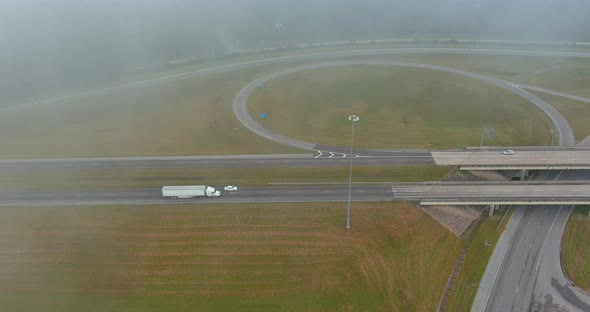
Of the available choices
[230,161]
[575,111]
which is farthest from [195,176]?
[575,111]

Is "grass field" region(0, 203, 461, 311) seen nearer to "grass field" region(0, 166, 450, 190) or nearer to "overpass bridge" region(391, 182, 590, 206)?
"overpass bridge" region(391, 182, 590, 206)

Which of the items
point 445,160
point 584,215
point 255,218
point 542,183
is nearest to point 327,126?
point 445,160

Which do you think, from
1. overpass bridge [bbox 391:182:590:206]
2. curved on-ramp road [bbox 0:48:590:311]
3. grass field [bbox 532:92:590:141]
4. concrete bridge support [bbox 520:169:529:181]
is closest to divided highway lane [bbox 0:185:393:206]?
overpass bridge [bbox 391:182:590:206]

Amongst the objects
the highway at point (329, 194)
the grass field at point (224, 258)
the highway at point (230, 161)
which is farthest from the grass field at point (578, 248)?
the highway at point (230, 161)

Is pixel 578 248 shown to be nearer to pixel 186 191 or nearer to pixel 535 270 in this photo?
pixel 535 270

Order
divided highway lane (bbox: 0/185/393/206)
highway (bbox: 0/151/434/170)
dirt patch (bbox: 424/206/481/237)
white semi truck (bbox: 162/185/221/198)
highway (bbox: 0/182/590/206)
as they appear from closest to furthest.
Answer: dirt patch (bbox: 424/206/481/237) < highway (bbox: 0/182/590/206) < white semi truck (bbox: 162/185/221/198) < divided highway lane (bbox: 0/185/393/206) < highway (bbox: 0/151/434/170)

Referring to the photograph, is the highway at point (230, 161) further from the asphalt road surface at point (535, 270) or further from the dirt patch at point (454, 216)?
the asphalt road surface at point (535, 270)
